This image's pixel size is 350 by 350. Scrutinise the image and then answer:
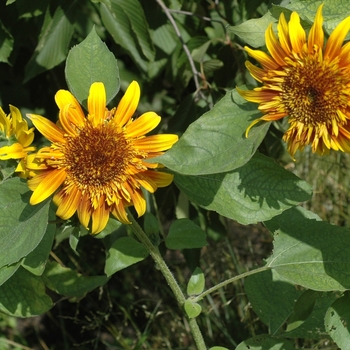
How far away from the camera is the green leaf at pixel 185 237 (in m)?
1.23

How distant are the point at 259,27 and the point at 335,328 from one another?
0.52 meters

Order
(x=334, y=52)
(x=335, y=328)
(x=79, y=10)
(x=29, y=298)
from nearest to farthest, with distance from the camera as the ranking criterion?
(x=334, y=52) → (x=335, y=328) → (x=29, y=298) → (x=79, y=10)

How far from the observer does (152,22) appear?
1.80 meters

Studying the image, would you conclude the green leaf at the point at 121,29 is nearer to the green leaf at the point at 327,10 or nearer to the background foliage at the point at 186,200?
the background foliage at the point at 186,200

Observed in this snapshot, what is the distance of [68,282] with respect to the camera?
140 centimetres

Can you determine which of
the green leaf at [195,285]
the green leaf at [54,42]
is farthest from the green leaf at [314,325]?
the green leaf at [54,42]

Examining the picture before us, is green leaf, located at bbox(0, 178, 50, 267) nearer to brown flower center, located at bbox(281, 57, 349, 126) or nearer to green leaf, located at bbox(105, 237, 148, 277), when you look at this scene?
green leaf, located at bbox(105, 237, 148, 277)

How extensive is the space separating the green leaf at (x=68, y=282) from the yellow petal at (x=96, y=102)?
449 millimetres

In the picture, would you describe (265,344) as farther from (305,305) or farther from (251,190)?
(251,190)

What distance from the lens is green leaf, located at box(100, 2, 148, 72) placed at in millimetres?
1555

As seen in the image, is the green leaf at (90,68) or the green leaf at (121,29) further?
the green leaf at (121,29)

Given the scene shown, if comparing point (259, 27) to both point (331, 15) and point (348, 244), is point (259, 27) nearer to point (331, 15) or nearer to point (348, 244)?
point (331, 15)

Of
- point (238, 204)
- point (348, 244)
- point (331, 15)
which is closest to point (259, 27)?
point (331, 15)

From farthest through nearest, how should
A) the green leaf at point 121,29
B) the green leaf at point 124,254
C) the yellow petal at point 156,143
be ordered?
the green leaf at point 121,29 < the green leaf at point 124,254 < the yellow petal at point 156,143
